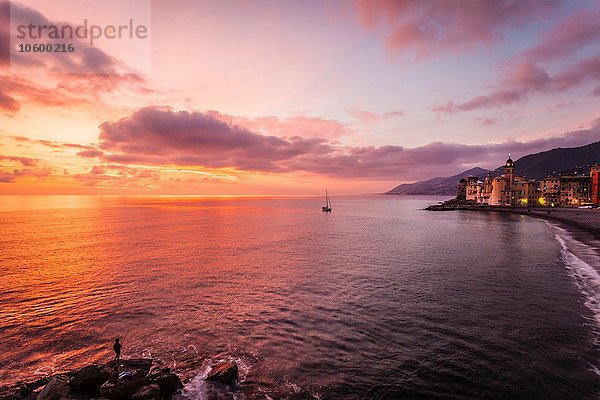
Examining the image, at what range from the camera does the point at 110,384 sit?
1347 centimetres

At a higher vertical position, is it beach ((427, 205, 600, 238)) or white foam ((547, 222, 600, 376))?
beach ((427, 205, 600, 238))

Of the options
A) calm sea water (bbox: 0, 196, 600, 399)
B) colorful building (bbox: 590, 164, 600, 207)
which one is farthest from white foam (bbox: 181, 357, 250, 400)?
colorful building (bbox: 590, 164, 600, 207)

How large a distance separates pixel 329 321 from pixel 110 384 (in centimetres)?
1498

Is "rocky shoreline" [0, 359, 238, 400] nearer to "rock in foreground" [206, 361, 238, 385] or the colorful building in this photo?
"rock in foreground" [206, 361, 238, 385]

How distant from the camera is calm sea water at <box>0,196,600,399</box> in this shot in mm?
15688

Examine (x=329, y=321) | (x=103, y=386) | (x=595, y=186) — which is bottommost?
(x=329, y=321)

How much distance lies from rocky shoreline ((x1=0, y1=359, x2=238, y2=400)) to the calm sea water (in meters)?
0.88

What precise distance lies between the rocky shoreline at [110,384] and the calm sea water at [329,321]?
88 centimetres

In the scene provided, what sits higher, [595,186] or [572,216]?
[595,186]

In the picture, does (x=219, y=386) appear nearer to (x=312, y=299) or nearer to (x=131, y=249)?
(x=312, y=299)

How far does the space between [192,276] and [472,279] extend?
34722 mm

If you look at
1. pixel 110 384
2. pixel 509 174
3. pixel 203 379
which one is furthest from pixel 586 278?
pixel 509 174

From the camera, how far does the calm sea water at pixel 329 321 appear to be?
618 inches

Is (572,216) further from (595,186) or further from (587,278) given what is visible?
(587,278)
